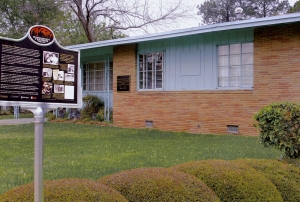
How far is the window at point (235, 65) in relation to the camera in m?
13.2

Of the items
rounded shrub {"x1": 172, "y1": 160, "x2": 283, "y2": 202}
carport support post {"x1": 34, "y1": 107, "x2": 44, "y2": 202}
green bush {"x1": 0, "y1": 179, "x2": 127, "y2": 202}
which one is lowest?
rounded shrub {"x1": 172, "y1": 160, "x2": 283, "y2": 202}

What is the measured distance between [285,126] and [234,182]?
2.89 m

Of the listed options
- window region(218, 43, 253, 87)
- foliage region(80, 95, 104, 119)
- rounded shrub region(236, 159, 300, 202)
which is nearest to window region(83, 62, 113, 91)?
foliage region(80, 95, 104, 119)

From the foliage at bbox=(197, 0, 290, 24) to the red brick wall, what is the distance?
2849cm

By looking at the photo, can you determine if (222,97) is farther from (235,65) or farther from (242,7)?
(242,7)

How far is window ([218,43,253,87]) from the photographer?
1324 centimetres

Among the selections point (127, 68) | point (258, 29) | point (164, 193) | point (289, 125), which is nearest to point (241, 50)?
point (258, 29)

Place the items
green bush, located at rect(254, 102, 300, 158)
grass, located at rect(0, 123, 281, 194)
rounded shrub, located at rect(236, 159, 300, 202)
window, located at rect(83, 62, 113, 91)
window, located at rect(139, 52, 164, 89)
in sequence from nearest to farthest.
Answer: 1. rounded shrub, located at rect(236, 159, 300, 202)
2. green bush, located at rect(254, 102, 300, 158)
3. grass, located at rect(0, 123, 281, 194)
4. window, located at rect(139, 52, 164, 89)
5. window, located at rect(83, 62, 113, 91)

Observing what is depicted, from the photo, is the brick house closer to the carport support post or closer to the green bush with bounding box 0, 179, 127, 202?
the green bush with bounding box 0, 179, 127, 202

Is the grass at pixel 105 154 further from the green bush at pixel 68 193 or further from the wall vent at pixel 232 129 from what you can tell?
the green bush at pixel 68 193

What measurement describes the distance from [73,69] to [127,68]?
13681 mm

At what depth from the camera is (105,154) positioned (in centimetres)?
880

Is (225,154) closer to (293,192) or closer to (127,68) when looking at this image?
(293,192)

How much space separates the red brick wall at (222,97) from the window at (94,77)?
3558 millimetres
